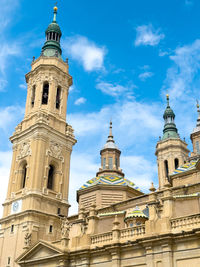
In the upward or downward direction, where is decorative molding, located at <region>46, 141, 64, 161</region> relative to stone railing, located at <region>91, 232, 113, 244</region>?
upward

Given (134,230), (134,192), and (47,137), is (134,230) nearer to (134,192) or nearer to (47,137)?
(134,192)

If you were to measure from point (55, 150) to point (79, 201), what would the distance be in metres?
5.83

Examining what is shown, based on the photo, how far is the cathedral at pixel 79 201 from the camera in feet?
63.7

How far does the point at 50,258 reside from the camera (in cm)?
2345

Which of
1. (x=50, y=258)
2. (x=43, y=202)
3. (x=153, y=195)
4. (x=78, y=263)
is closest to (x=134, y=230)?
(x=153, y=195)

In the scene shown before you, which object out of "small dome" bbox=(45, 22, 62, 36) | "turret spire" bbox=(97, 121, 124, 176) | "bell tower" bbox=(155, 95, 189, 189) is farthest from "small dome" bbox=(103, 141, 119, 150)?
"small dome" bbox=(45, 22, 62, 36)

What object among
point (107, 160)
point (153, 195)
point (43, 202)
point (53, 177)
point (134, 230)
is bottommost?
point (134, 230)

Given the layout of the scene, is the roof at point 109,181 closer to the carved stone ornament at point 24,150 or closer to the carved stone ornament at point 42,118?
the carved stone ornament at point 24,150

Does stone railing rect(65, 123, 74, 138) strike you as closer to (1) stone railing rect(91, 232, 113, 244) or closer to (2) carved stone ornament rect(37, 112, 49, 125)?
(2) carved stone ornament rect(37, 112, 49, 125)

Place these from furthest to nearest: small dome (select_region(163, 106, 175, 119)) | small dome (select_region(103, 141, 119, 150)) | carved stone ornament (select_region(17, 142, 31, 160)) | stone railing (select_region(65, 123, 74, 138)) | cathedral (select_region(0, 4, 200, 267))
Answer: small dome (select_region(163, 106, 175, 119)) → small dome (select_region(103, 141, 119, 150)) → stone railing (select_region(65, 123, 74, 138)) → carved stone ornament (select_region(17, 142, 31, 160)) → cathedral (select_region(0, 4, 200, 267))

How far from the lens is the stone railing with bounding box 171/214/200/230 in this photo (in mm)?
18141

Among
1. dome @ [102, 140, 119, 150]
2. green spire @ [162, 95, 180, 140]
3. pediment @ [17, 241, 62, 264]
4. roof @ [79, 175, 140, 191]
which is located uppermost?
green spire @ [162, 95, 180, 140]

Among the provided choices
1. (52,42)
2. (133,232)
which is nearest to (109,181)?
(133,232)

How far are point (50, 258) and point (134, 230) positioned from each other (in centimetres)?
644
